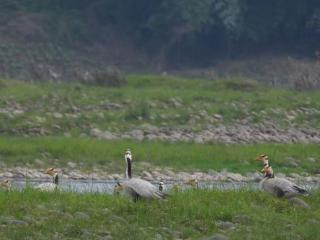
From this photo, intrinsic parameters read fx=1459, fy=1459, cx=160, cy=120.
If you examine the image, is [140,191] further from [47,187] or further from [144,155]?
[144,155]

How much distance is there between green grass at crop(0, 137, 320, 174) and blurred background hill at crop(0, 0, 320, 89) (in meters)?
25.0

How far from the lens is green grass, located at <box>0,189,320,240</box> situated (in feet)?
59.8

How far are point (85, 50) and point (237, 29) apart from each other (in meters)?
7.03

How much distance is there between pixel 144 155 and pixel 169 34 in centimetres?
3136

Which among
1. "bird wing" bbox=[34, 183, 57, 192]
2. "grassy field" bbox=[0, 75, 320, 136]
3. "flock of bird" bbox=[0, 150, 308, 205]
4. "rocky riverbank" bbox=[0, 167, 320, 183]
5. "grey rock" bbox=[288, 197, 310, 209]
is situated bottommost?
"rocky riverbank" bbox=[0, 167, 320, 183]

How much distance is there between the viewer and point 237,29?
66938 mm

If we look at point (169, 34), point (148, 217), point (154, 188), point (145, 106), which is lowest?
point (169, 34)

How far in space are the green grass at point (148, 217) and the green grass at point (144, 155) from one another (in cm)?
1547

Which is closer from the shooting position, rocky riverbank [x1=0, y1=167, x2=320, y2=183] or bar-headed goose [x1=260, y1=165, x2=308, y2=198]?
bar-headed goose [x1=260, y1=165, x2=308, y2=198]

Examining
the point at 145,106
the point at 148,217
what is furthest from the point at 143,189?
the point at 145,106

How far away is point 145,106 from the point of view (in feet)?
138

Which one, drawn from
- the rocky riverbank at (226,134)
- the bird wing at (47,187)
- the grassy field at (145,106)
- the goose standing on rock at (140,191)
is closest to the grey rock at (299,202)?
the goose standing on rock at (140,191)

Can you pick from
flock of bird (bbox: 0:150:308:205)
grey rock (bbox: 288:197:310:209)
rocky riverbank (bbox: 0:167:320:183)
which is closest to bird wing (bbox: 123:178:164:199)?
flock of bird (bbox: 0:150:308:205)

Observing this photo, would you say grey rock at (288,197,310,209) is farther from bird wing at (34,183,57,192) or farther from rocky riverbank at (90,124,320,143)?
rocky riverbank at (90,124,320,143)
